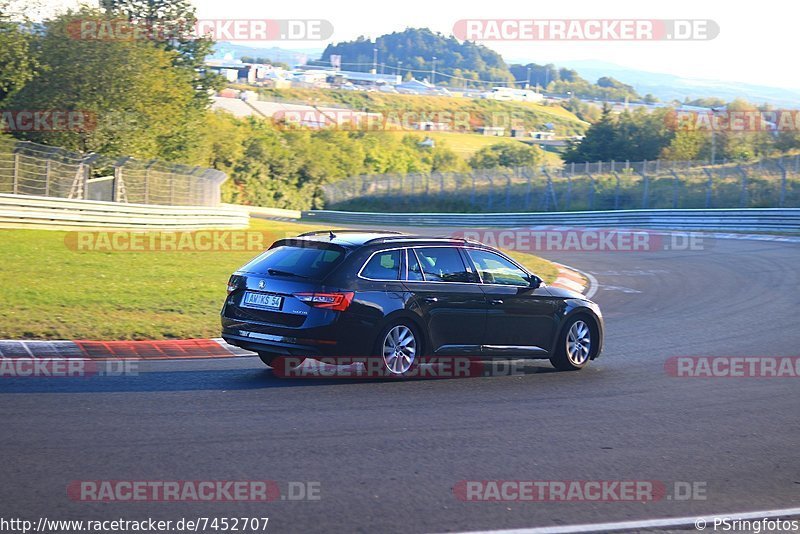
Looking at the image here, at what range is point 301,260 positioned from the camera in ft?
32.4

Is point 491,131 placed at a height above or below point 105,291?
above

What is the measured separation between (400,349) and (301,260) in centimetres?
136

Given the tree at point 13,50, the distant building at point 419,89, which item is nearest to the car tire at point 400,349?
the tree at point 13,50

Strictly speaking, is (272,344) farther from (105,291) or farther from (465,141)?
(465,141)

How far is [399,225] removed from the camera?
56531 millimetres

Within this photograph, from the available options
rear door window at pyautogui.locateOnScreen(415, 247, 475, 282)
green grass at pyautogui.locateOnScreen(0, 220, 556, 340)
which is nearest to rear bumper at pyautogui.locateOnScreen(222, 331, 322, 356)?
rear door window at pyautogui.locateOnScreen(415, 247, 475, 282)

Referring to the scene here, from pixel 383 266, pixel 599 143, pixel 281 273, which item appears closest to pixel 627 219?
pixel 599 143

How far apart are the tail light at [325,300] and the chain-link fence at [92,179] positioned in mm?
19185

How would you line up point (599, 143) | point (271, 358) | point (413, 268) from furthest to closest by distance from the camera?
1. point (599, 143)
2. point (271, 358)
3. point (413, 268)

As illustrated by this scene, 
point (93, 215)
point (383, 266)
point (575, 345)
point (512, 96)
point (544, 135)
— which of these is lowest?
point (575, 345)

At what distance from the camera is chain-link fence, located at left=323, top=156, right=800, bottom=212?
142ft

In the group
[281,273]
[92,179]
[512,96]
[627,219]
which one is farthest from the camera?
[512,96]

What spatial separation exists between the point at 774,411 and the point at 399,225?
1863 inches

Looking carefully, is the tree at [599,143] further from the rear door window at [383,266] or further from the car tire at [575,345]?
the rear door window at [383,266]
